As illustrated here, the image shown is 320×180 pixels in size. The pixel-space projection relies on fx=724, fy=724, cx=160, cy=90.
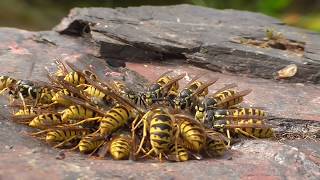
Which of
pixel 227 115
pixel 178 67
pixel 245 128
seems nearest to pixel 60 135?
pixel 227 115

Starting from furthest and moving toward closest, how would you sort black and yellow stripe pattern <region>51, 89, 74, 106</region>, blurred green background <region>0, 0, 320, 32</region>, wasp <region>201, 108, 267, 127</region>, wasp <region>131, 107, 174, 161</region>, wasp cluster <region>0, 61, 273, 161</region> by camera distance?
blurred green background <region>0, 0, 320, 32</region> → wasp <region>201, 108, 267, 127</region> → black and yellow stripe pattern <region>51, 89, 74, 106</region> → wasp cluster <region>0, 61, 273, 161</region> → wasp <region>131, 107, 174, 161</region>

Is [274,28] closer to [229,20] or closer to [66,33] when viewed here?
[229,20]

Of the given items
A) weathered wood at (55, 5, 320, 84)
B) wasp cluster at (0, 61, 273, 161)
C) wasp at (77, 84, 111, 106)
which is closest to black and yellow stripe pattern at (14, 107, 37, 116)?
wasp cluster at (0, 61, 273, 161)

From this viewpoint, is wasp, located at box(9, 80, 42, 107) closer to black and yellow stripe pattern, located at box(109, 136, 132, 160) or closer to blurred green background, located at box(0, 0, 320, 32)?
black and yellow stripe pattern, located at box(109, 136, 132, 160)

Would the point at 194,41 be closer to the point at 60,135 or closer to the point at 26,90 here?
the point at 26,90

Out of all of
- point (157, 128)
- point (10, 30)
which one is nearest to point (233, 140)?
point (157, 128)

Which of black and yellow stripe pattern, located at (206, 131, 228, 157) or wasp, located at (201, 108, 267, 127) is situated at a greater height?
wasp, located at (201, 108, 267, 127)

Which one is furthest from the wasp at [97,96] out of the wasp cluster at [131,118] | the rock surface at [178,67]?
the rock surface at [178,67]
